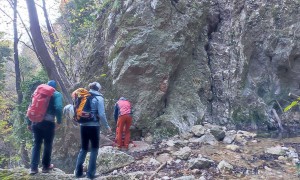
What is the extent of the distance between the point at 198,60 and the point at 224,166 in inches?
245

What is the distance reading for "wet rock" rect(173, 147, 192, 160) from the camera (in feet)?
25.6

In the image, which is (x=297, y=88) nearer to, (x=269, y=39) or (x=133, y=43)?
(x=269, y=39)

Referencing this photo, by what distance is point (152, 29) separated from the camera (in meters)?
11.2

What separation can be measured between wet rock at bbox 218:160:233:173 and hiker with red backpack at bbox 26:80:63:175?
12.1 feet

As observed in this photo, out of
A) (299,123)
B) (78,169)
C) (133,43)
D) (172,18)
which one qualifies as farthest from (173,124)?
(299,123)

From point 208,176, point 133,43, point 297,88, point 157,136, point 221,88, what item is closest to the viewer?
point 208,176

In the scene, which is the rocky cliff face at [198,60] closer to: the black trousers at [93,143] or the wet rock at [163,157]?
the wet rock at [163,157]

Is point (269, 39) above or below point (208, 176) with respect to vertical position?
above

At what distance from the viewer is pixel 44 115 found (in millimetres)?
5332

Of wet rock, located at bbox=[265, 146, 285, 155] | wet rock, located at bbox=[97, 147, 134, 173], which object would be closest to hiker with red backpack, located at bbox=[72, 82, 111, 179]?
wet rock, located at bbox=[97, 147, 134, 173]

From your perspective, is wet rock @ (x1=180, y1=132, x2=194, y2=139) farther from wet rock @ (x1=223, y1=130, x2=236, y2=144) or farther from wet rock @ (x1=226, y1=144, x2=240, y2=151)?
wet rock @ (x1=226, y1=144, x2=240, y2=151)

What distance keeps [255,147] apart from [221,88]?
398 centimetres

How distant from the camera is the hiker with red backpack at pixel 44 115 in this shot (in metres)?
5.25

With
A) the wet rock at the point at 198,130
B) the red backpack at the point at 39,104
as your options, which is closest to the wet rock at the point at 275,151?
the wet rock at the point at 198,130
